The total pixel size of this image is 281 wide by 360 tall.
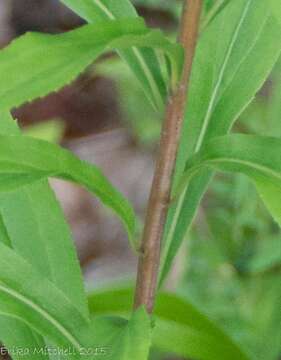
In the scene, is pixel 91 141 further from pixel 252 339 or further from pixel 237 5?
pixel 237 5

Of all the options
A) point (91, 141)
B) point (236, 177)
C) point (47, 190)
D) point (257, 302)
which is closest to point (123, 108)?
point (91, 141)

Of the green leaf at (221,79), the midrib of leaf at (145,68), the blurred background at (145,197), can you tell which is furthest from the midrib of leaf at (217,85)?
the blurred background at (145,197)

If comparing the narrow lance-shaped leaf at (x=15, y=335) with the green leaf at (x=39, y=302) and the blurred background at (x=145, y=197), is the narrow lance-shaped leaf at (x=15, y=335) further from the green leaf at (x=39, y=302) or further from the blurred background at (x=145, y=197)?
the blurred background at (x=145, y=197)

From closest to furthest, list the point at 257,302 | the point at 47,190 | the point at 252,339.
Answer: the point at 47,190 < the point at 252,339 < the point at 257,302

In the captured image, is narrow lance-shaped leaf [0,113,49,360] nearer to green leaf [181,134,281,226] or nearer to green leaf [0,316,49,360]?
green leaf [0,316,49,360]

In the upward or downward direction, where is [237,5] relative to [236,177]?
downward

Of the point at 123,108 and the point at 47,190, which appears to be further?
the point at 123,108
